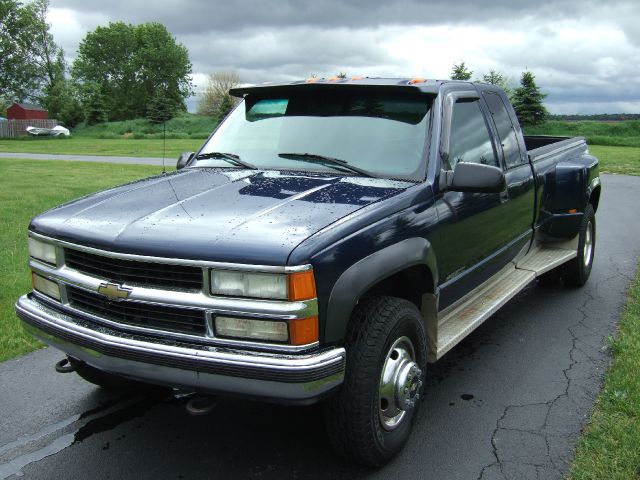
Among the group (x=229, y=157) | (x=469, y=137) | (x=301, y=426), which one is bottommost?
(x=301, y=426)

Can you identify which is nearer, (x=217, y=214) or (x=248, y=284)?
(x=248, y=284)

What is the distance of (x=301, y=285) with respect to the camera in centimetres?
256

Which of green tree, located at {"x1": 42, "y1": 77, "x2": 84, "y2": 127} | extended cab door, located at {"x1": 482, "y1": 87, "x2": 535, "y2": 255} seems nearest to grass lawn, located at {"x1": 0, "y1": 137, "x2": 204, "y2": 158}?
extended cab door, located at {"x1": 482, "y1": 87, "x2": 535, "y2": 255}

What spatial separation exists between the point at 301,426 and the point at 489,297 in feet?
5.65

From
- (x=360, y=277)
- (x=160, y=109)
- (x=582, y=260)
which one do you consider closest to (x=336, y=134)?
(x=160, y=109)

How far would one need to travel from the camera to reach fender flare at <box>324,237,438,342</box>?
2.69m

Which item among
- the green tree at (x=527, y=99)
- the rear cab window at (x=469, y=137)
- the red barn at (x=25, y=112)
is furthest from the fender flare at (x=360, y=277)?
the red barn at (x=25, y=112)

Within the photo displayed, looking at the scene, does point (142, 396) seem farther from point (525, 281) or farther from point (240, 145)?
point (525, 281)

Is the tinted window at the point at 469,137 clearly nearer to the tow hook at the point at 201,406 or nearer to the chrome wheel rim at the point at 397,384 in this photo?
the chrome wheel rim at the point at 397,384

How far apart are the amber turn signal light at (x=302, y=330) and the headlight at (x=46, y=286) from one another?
4.46 ft

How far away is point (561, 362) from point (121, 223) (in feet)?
10.7

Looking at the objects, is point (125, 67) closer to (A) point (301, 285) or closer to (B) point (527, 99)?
(B) point (527, 99)

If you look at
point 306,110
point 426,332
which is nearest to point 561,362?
point 426,332

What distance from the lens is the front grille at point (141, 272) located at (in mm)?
2703
